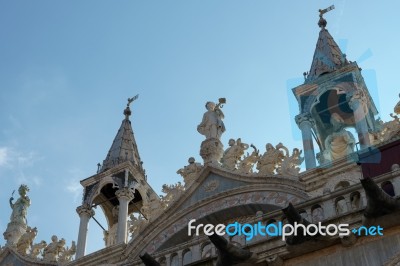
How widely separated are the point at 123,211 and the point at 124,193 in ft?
1.99

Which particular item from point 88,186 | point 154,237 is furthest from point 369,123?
point 88,186

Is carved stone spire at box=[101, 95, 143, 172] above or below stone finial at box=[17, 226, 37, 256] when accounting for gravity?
above

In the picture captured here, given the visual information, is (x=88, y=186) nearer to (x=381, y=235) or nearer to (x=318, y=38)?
(x=318, y=38)

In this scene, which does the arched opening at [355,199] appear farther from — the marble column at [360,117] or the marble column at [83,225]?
the marble column at [83,225]

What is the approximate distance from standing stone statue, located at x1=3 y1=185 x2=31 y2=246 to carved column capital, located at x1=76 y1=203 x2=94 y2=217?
7.34ft

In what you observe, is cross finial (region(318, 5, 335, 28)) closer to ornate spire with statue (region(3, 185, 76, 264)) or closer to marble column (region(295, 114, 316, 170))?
marble column (region(295, 114, 316, 170))

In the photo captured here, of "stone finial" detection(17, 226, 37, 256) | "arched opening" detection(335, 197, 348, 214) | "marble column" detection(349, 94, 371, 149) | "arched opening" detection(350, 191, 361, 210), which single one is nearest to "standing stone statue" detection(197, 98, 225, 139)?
"marble column" detection(349, 94, 371, 149)

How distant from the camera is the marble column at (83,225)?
1948 cm

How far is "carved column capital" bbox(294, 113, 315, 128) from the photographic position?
62.4 ft

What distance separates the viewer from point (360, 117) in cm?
1806

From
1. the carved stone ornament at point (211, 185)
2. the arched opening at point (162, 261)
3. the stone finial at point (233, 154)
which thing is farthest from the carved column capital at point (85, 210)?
the arched opening at point (162, 261)

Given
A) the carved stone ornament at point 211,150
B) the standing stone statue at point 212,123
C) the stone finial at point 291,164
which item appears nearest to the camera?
the stone finial at point 291,164

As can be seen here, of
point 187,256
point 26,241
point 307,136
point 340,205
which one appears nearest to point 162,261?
point 187,256

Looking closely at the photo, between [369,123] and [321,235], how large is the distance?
9.64 metres
